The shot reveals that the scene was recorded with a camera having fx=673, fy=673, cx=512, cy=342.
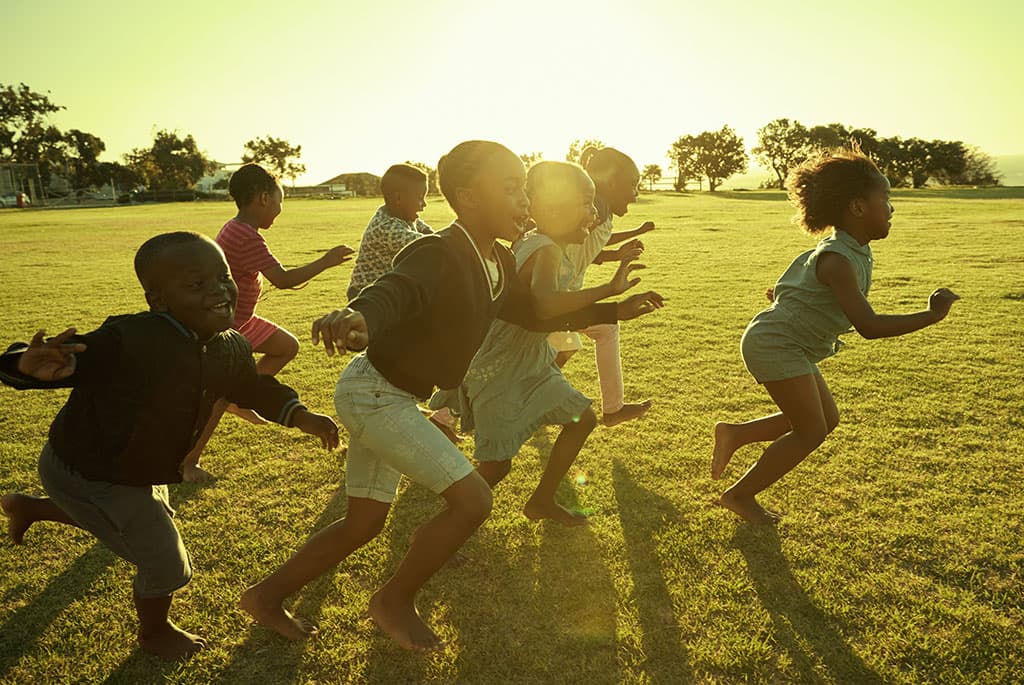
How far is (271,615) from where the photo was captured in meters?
2.73

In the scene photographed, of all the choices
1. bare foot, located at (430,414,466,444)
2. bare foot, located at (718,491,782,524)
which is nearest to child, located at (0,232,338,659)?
bare foot, located at (430,414,466,444)

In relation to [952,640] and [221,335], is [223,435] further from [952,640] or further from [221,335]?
[952,640]

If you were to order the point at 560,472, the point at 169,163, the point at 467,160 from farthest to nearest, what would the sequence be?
the point at 169,163
the point at 560,472
the point at 467,160

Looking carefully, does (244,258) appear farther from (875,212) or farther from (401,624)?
(875,212)

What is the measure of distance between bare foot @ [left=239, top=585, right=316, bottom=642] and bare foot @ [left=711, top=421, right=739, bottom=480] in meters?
2.54

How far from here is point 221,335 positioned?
268 centimetres

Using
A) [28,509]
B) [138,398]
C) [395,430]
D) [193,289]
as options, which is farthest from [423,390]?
[28,509]

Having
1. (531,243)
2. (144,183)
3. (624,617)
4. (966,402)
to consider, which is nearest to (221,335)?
(531,243)

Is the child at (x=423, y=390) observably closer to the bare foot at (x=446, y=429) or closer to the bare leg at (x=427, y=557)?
the bare leg at (x=427, y=557)

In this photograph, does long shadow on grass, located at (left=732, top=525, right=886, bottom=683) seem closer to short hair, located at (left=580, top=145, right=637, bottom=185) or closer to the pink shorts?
short hair, located at (left=580, top=145, right=637, bottom=185)

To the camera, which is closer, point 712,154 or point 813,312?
point 813,312

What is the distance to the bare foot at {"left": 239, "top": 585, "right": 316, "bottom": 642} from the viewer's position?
107 inches

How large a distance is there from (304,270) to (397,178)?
1063 millimetres

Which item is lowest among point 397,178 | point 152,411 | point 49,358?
point 152,411
